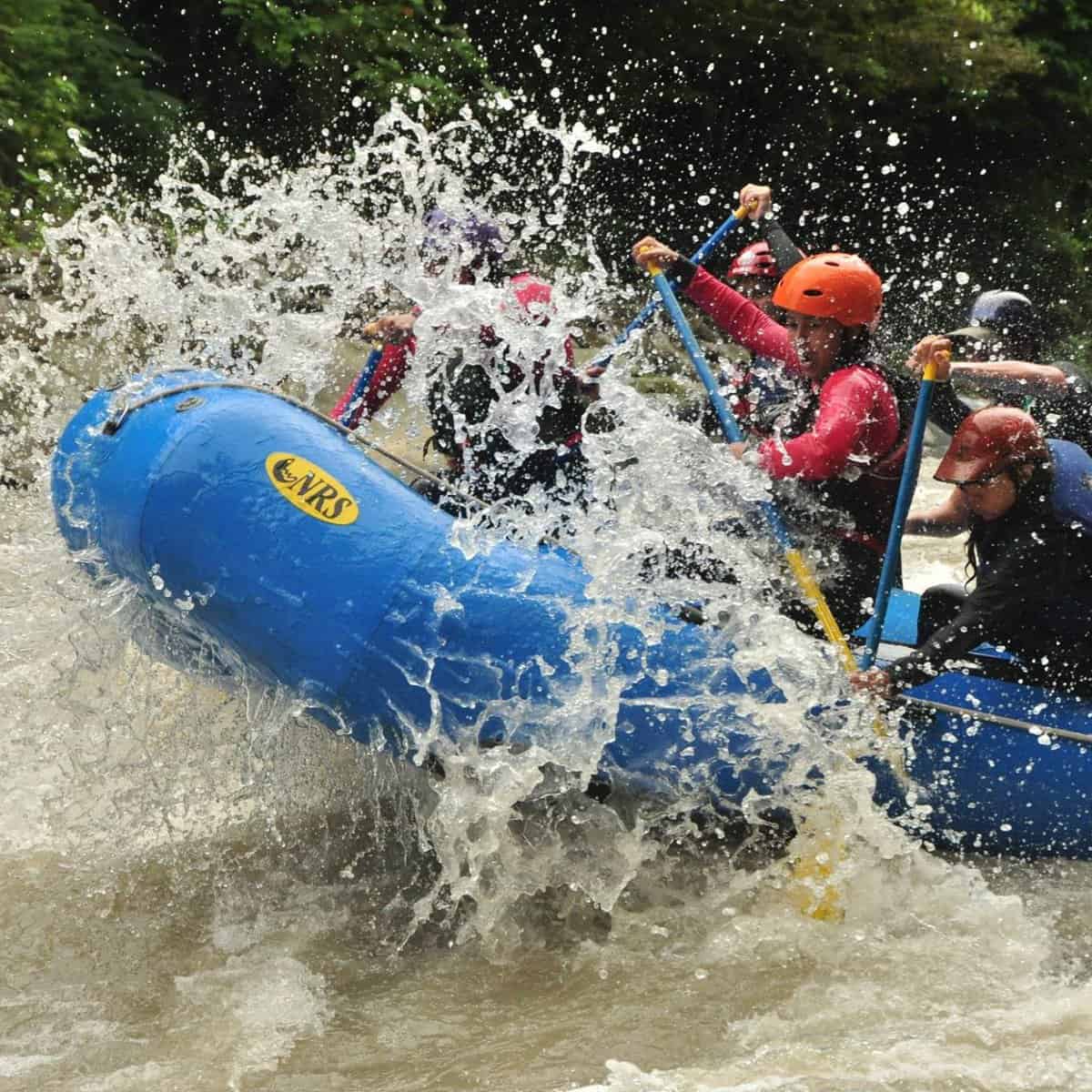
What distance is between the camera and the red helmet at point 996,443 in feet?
12.1

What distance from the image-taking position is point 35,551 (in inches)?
169

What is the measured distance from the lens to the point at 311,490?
3588 millimetres

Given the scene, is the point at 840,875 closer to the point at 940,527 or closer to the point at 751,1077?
the point at 751,1077

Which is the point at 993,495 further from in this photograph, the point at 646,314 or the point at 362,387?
the point at 362,387

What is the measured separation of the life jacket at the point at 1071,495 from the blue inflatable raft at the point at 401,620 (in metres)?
0.57

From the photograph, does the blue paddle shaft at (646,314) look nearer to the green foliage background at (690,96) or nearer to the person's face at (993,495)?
the person's face at (993,495)

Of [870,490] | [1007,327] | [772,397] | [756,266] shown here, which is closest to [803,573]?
[870,490]

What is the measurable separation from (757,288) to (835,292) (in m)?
1.61

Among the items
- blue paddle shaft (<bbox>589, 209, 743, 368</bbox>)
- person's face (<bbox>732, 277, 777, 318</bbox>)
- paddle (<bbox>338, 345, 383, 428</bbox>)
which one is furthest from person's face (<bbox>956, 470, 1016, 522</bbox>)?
paddle (<bbox>338, 345, 383, 428</bbox>)

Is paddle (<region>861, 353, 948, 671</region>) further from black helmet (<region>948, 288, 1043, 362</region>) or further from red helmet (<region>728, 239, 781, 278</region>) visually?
red helmet (<region>728, 239, 781, 278</region>)

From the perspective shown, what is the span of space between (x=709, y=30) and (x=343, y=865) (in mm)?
8736

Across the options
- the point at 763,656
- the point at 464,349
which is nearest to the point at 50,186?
the point at 464,349

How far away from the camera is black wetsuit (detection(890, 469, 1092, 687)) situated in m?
3.72

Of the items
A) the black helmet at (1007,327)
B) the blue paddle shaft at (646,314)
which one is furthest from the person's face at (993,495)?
the blue paddle shaft at (646,314)
